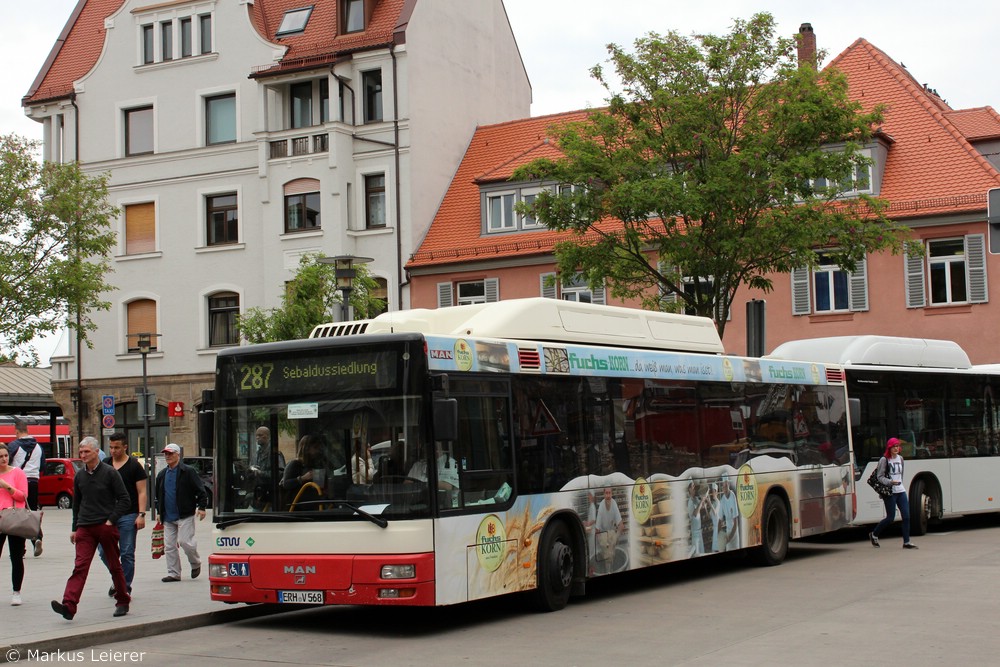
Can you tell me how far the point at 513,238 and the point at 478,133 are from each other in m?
6.44

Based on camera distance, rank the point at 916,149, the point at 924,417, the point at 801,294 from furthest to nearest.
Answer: the point at 916,149 < the point at 801,294 < the point at 924,417

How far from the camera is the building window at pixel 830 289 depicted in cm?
3503

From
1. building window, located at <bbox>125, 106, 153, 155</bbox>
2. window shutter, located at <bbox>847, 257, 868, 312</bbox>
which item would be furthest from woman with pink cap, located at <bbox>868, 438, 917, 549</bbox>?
building window, located at <bbox>125, 106, 153, 155</bbox>

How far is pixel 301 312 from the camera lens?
2995 centimetres

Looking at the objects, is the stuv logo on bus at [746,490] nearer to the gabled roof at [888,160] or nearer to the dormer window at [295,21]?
the gabled roof at [888,160]

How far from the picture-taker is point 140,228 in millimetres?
43562

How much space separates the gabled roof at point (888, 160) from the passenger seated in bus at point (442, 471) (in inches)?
824

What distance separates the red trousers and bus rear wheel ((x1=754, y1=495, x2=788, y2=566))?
8.53 metres

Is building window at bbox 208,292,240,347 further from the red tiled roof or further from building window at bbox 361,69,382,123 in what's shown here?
the red tiled roof

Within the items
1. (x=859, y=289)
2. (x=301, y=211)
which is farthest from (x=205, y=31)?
(x=859, y=289)

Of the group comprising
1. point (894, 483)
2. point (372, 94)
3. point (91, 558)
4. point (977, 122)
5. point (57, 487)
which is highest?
point (372, 94)

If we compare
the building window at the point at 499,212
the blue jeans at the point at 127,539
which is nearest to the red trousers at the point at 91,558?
the blue jeans at the point at 127,539

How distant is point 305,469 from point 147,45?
35.1 metres

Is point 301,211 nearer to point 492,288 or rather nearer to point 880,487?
point 492,288
